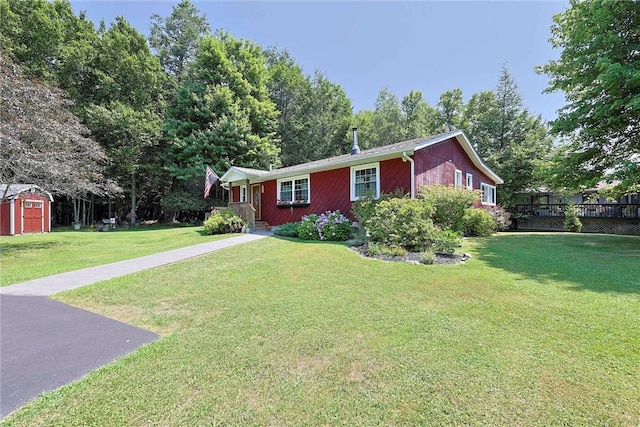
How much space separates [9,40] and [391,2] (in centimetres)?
2352

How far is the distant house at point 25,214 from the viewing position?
14797mm

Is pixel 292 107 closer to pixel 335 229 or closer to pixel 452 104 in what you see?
pixel 452 104

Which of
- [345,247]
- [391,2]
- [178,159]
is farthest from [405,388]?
[178,159]

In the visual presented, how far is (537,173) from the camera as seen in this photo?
1130 centimetres

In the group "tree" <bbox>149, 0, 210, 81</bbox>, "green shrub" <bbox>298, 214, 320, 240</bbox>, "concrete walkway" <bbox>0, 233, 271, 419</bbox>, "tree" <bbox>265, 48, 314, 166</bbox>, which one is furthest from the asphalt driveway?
"tree" <bbox>149, 0, 210, 81</bbox>

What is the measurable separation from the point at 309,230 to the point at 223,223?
4687 millimetres

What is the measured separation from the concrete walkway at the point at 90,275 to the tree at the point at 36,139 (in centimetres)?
439

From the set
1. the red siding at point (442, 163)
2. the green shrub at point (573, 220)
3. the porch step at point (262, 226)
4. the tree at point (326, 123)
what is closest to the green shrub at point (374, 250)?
Result: the red siding at point (442, 163)

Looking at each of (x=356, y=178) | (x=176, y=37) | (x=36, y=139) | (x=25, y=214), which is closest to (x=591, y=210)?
(x=356, y=178)

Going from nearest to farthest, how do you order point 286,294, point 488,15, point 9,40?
1. point 286,294
2. point 488,15
3. point 9,40

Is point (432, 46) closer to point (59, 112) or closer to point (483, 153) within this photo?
point (483, 153)

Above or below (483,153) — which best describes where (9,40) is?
above

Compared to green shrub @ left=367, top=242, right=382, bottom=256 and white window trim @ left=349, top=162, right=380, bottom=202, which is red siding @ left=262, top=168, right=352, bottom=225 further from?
green shrub @ left=367, top=242, right=382, bottom=256

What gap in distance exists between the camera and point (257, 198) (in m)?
16.0
